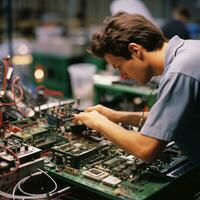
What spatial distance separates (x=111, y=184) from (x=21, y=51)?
10.5ft

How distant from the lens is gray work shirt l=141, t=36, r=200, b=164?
4.75ft

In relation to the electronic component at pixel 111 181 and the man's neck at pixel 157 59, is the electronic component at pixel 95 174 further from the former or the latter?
the man's neck at pixel 157 59

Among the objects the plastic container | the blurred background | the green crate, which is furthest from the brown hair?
the green crate

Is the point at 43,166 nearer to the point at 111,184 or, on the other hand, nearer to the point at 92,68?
the point at 111,184

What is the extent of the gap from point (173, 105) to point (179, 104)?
0.9 inches

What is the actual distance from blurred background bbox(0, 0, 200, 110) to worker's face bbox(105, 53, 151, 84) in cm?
43

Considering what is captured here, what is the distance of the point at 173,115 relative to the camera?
145 centimetres

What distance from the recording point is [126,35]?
63.7 inches

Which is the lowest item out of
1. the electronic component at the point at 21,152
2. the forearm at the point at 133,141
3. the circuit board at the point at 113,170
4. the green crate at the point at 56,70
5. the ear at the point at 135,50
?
the green crate at the point at 56,70

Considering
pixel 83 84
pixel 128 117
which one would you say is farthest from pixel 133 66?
pixel 83 84

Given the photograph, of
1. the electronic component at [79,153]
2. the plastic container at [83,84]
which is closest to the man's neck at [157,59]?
the electronic component at [79,153]

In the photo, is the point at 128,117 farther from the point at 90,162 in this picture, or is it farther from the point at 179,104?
the point at 179,104

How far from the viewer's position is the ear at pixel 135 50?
1.62 metres

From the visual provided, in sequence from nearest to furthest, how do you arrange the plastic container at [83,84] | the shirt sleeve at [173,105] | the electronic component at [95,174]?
1. the shirt sleeve at [173,105]
2. the electronic component at [95,174]
3. the plastic container at [83,84]
